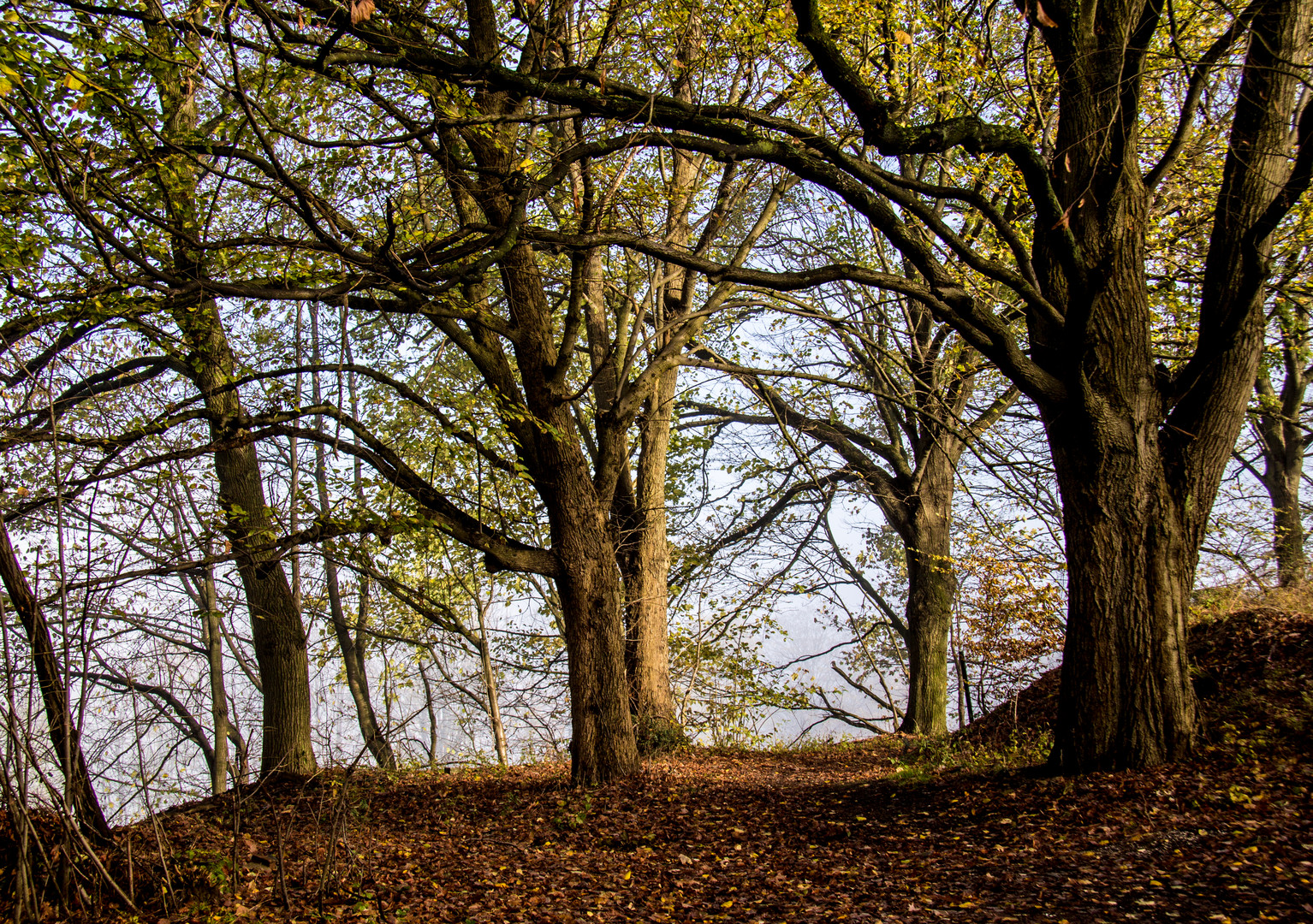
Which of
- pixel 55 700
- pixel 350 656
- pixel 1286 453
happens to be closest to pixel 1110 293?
pixel 55 700

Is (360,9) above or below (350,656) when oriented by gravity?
above

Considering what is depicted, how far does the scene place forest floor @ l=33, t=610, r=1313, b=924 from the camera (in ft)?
12.9

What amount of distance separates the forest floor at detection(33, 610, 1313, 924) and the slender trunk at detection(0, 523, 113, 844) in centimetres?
33

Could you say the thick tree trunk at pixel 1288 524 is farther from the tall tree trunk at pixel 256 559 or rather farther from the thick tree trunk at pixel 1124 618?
the tall tree trunk at pixel 256 559

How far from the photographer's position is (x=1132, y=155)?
587cm

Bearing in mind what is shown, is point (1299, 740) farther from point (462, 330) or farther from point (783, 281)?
point (462, 330)

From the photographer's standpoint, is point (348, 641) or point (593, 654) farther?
point (348, 641)

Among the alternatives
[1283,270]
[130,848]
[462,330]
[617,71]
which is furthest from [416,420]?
[1283,270]

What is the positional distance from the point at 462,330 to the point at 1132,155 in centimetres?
549

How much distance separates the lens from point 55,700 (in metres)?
3.85

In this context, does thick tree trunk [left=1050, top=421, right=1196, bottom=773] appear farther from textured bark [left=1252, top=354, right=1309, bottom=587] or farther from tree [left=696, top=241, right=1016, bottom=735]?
textured bark [left=1252, top=354, right=1309, bottom=587]

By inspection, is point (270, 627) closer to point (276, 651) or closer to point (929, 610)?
point (276, 651)

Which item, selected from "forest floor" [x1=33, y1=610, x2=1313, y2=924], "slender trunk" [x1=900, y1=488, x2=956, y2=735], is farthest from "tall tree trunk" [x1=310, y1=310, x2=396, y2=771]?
"slender trunk" [x1=900, y1=488, x2=956, y2=735]

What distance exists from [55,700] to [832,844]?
447cm
